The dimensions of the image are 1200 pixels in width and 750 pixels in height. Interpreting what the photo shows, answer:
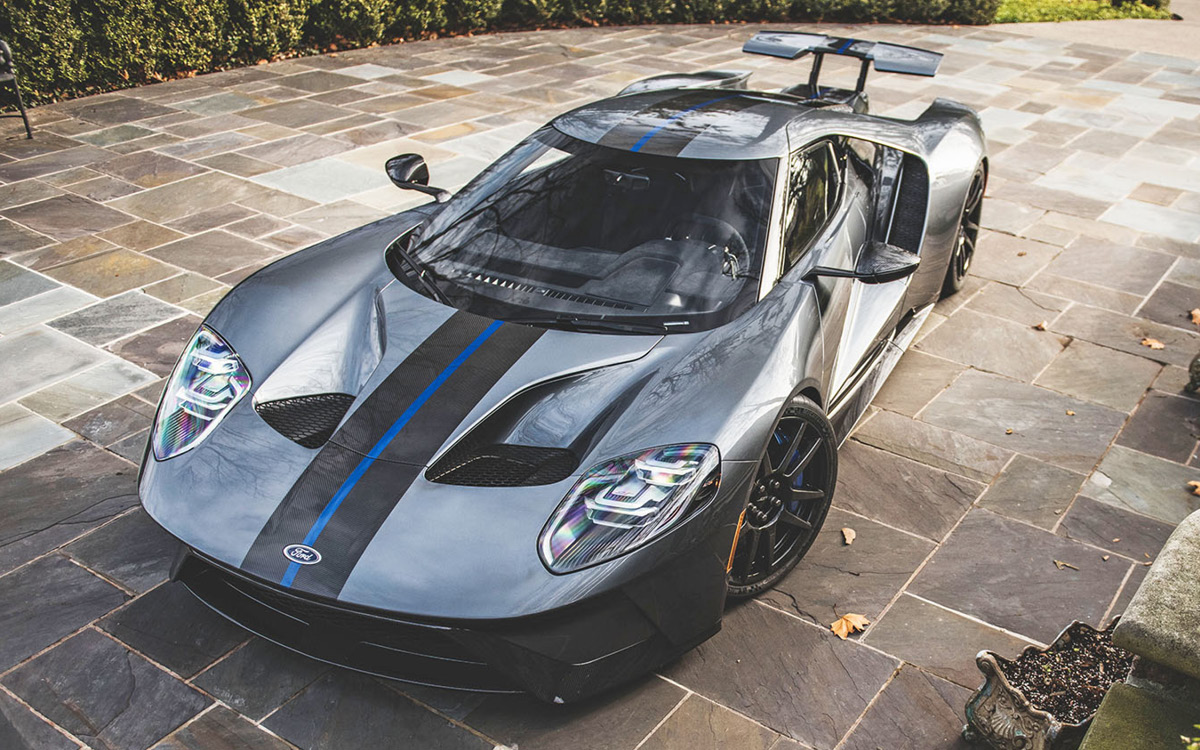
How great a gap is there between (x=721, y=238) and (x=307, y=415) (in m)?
1.50

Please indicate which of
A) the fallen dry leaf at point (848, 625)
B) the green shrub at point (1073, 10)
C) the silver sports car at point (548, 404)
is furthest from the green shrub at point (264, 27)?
the green shrub at point (1073, 10)

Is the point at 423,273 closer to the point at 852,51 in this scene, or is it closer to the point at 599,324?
the point at 599,324

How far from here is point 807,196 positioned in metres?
3.93

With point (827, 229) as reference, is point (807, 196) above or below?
above

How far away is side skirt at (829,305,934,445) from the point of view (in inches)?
155

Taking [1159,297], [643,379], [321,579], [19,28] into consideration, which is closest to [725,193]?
[643,379]

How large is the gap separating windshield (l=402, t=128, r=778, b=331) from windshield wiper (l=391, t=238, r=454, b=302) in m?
0.02

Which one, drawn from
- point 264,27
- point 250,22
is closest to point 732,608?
point 250,22

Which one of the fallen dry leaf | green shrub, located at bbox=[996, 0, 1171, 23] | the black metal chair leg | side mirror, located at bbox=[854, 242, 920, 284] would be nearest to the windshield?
side mirror, located at bbox=[854, 242, 920, 284]

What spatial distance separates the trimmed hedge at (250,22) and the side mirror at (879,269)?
7697 millimetres

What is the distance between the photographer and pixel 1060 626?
3.45 metres

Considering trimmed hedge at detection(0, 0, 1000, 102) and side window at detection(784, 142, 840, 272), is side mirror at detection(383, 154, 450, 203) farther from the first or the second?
trimmed hedge at detection(0, 0, 1000, 102)

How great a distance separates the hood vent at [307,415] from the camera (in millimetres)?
3090

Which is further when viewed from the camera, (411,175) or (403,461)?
(411,175)
